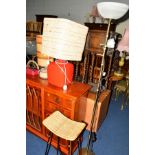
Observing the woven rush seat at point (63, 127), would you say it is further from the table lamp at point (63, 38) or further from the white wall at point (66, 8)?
the white wall at point (66, 8)

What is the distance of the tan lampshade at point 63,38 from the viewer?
4.33 feet

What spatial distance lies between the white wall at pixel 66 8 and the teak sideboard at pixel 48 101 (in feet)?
11.9

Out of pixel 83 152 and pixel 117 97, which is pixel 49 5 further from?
pixel 83 152

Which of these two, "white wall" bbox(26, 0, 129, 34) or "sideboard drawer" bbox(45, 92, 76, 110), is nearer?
"sideboard drawer" bbox(45, 92, 76, 110)

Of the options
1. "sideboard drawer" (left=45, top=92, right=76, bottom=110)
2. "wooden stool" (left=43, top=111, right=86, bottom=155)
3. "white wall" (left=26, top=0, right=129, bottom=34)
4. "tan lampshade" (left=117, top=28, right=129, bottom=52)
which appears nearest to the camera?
"wooden stool" (left=43, top=111, right=86, bottom=155)

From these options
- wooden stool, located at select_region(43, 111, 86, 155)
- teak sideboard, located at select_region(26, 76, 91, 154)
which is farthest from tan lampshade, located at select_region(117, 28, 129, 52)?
wooden stool, located at select_region(43, 111, 86, 155)

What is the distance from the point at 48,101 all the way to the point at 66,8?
4.47 m

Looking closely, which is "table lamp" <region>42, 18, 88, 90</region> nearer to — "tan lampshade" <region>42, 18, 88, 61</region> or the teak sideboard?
"tan lampshade" <region>42, 18, 88, 61</region>

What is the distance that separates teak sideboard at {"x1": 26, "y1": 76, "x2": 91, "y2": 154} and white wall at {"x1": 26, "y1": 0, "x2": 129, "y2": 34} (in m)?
3.63

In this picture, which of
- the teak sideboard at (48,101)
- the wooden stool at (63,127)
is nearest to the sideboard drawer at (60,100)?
the teak sideboard at (48,101)

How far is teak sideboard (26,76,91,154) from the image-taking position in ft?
5.27
